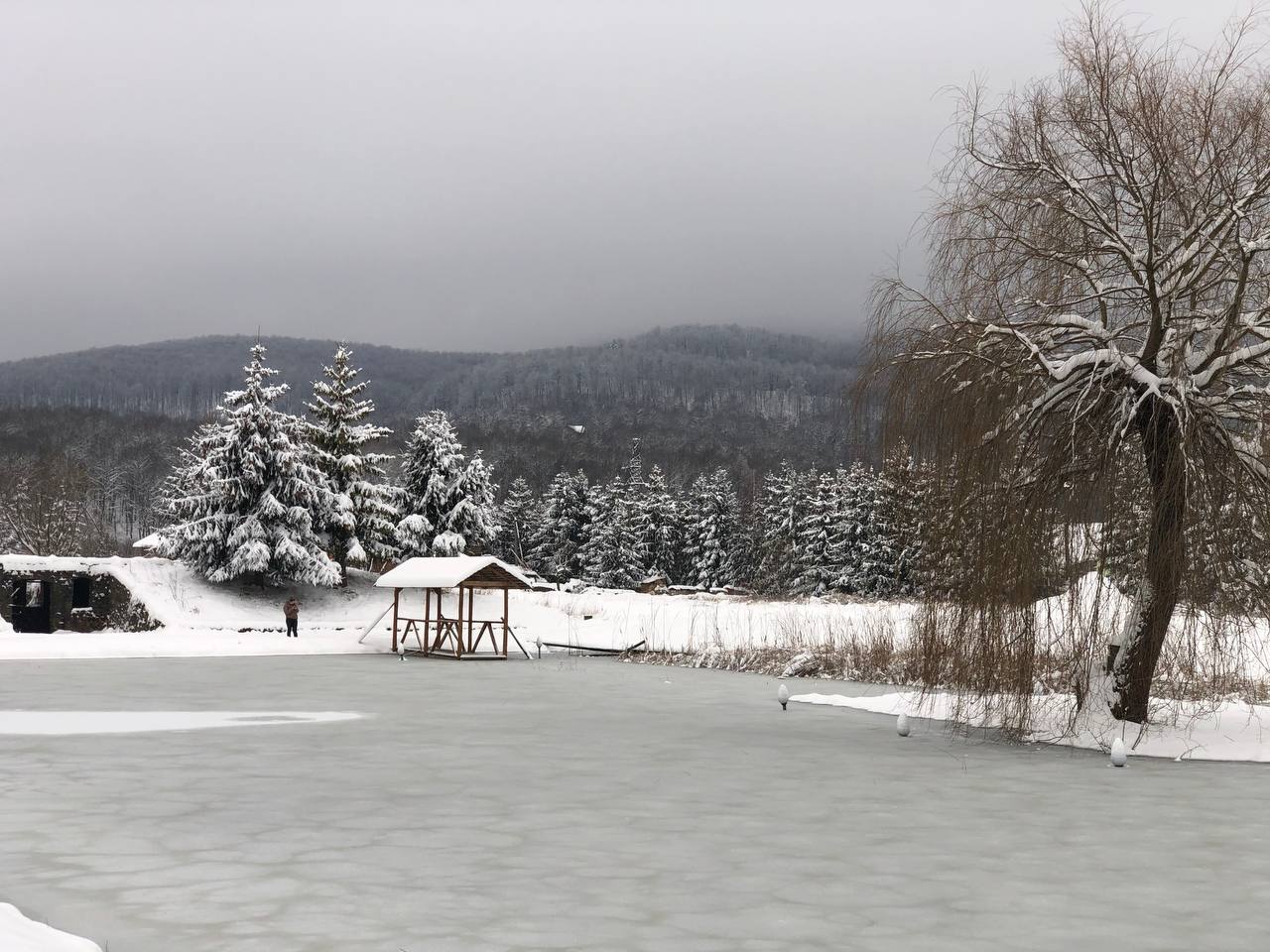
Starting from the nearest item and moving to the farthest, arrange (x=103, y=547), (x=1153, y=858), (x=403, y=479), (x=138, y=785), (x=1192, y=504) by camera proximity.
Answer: (x=1153, y=858), (x=138, y=785), (x=1192, y=504), (x=403, y=479), (x=103, y=547)

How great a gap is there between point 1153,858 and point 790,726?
8.95m

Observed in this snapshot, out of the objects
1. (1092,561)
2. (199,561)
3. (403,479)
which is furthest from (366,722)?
(403,479)

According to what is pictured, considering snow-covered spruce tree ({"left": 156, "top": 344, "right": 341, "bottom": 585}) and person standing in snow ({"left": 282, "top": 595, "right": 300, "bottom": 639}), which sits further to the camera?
snow-covered spruce tree ({"left": 156, "top": 344, "right": 341, "bottom": 585})

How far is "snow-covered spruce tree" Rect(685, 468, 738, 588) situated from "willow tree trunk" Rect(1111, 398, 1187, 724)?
68600mm

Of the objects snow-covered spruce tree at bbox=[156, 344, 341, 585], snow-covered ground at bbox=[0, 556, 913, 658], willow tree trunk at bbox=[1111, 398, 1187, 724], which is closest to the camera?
willow tree trunk at bbox=[1111, 398, 1187, 724]

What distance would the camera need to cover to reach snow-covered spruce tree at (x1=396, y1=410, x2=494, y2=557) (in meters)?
57.7

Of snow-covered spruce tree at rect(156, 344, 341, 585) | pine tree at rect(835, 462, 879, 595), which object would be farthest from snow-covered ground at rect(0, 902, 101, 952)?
pine tree at rect(835, 462, 879, 595)

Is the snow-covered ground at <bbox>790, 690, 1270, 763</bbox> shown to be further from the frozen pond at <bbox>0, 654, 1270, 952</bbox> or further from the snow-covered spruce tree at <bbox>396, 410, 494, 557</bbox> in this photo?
the snow-covered spruce tree at <bbox>396, 410, 494, 557</bbox>

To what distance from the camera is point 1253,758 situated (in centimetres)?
1516

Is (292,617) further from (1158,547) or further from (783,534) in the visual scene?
(783,534)

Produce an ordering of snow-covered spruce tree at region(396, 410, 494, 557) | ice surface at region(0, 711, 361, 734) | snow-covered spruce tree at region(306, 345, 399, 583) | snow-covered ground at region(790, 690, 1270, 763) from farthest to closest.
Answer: snow-covered spruce tree at region(396, 410, 494, 557) → snow-covered spruce tree at region(306, 345, 399, 583) → ice surface at region(0, 711, 361, 734) → snow-covered ground at region(790, 690, 1270, 763)

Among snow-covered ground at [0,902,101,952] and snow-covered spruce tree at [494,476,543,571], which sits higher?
snow-covered spruce tree at [494,476,543,571]

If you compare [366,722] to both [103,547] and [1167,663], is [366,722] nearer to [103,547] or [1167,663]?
[1167,663]

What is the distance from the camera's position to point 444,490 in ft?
190
